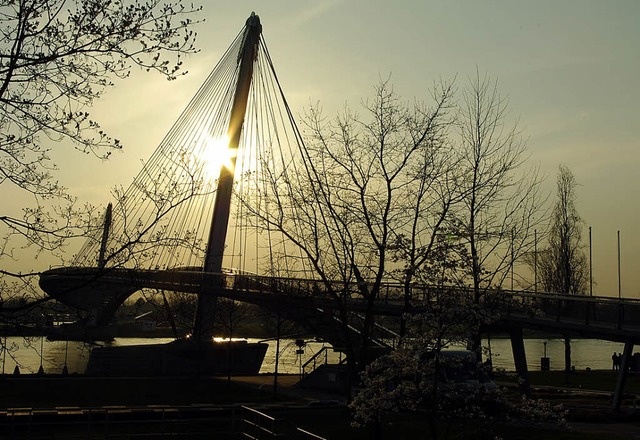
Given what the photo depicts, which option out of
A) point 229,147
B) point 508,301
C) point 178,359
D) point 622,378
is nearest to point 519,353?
point 622,378

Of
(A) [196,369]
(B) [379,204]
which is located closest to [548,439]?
(B) [379,204]

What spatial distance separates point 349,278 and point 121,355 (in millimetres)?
30165

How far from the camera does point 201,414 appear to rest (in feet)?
84.6

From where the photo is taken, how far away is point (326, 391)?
1543 inches

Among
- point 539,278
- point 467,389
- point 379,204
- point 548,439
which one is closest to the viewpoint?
point 467,389

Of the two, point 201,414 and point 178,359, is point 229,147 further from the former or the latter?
point 201,414

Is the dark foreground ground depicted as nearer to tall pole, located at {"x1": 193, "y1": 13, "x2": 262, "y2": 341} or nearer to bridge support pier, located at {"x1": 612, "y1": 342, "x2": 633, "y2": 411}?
bridge support pier, located at {"x1": 612, "y1": 342, "x2": 633, "y2": 411}

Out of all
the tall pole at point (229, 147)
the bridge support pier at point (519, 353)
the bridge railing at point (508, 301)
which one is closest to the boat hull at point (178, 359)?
the tall pole at point (229, 147)

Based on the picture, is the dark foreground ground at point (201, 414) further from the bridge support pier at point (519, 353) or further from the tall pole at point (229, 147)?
the tall pole at point (229, 147)

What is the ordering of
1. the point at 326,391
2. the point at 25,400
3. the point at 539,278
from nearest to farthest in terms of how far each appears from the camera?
the point at 25,400, the point at 326,391, the point at 539,278

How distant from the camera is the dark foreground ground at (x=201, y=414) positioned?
2309 centimetres

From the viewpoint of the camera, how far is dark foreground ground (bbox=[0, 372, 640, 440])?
23.1 m

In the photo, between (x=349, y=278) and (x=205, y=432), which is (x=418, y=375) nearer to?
(x=349, y=278)

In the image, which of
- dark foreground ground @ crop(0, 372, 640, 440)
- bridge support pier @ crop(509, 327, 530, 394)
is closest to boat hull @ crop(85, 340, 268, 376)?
dark foreground ground @ crop(0, 372, 640, 440)
